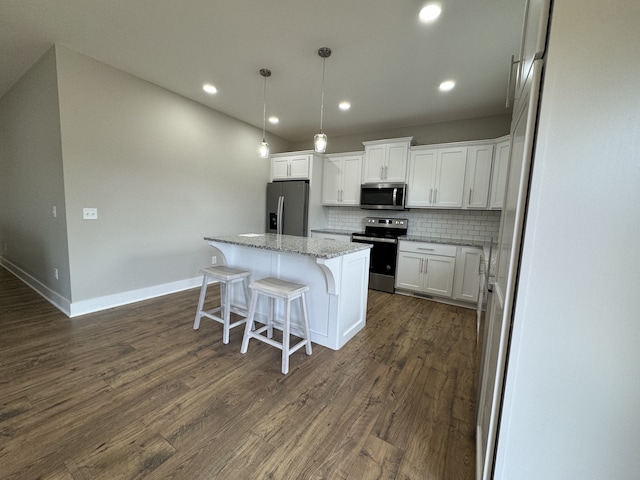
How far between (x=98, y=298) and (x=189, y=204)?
5.20 feet

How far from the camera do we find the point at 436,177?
386cm

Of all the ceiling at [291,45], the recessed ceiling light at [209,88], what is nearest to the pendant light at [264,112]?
the ceiling at [291,45]

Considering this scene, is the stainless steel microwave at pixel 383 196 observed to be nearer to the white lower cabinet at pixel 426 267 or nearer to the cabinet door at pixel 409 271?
the white lower cabinet at pixel 426 267

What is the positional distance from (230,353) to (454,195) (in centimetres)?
352

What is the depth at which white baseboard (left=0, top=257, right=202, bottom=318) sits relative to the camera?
2.86m

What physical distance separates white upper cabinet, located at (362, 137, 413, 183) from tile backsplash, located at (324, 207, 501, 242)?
662 mm

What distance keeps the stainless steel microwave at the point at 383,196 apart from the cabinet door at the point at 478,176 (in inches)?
34.7

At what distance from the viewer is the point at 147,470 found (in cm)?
124

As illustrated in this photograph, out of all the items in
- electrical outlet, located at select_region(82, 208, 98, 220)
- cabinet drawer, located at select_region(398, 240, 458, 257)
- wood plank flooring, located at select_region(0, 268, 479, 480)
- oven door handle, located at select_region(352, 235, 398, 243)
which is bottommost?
wood plank flooring, located at select_region(0, 268, 479, 480)

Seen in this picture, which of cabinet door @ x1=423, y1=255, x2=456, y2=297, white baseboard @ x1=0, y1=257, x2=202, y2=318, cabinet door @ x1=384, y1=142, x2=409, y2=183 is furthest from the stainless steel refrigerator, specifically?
cabinet door @ x1=423, y1=255, x2=456, y2=297

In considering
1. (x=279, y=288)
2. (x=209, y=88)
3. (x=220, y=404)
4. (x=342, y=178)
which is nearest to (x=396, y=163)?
(x=342, y=178)

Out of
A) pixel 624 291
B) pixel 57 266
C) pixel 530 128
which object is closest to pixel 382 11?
pixel 530 128

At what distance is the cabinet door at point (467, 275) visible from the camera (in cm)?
344

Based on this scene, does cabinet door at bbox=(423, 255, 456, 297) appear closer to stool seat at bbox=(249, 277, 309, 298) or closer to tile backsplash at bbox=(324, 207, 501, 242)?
tile backsplash at bbox=(324, 207, 501, 242)
